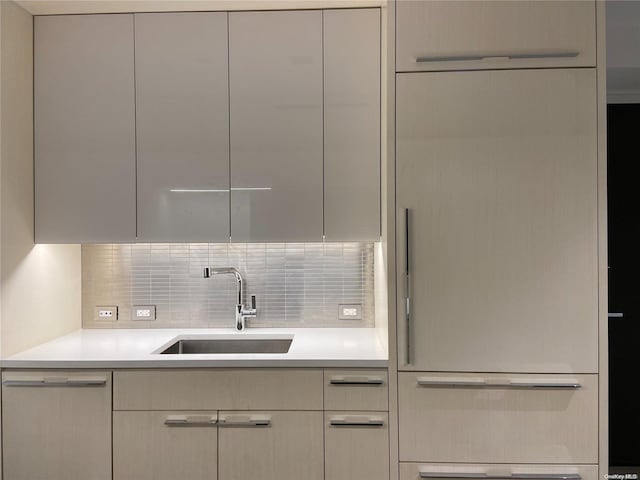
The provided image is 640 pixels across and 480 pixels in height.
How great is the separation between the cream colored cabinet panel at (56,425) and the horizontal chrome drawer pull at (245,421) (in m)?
0.48

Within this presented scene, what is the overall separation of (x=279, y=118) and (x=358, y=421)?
134 cm

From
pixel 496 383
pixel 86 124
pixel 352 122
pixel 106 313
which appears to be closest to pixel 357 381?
pixel 496 383

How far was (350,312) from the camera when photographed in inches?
94.0

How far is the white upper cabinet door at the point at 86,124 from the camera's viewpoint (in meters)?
2.03

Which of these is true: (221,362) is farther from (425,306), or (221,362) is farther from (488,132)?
(488,132)

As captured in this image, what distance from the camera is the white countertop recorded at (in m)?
1.76

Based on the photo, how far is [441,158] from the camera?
175 cm

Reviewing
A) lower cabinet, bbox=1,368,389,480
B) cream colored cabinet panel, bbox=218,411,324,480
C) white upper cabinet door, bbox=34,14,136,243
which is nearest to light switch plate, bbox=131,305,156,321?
white upper cabinet door, bbox=34,14,136,243

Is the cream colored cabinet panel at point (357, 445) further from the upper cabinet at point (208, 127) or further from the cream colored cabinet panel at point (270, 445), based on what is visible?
the upper cabinet at point (208, 127)

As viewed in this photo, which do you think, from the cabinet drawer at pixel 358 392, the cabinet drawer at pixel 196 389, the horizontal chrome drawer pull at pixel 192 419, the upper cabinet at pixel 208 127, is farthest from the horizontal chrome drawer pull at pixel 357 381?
the upper cabinet at pixel 208 127

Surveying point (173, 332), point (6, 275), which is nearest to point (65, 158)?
point (6, 275)

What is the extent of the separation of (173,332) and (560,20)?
2262mm

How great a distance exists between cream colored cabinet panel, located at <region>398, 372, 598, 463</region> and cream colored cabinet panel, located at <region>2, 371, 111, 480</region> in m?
1.21

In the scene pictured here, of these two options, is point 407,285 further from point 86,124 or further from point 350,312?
point 86,124
